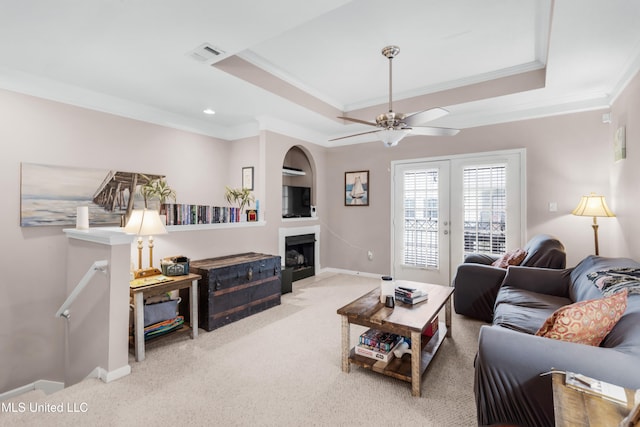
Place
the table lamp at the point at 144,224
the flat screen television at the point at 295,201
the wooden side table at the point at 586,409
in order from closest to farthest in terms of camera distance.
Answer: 1. the wooden side table at the point at 586,409
2. the table lamp at the point at 144,224
3. the flat screen television at the point at 295,201

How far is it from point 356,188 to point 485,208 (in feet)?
6.97

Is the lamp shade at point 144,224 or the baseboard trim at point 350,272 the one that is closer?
the lamp shade at point 144,224

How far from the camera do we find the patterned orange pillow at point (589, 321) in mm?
1405

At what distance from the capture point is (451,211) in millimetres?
4488

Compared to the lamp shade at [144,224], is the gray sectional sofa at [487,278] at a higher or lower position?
lower

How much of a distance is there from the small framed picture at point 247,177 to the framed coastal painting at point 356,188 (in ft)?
5.87

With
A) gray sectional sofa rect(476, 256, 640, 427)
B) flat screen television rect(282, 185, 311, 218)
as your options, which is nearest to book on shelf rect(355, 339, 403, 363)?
gray sectional sofa rect(476, 256, 640, 427)

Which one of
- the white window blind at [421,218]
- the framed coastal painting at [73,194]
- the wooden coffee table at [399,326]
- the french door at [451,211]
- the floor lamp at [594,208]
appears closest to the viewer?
the wooden coffee table at [399,326]

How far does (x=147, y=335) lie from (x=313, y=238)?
126 inches

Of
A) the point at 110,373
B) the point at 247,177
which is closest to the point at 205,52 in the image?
the point at 247,177

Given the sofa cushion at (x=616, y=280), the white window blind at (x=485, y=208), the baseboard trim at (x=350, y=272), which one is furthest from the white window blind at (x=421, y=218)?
the sofa cushion at (x=616, y=280)

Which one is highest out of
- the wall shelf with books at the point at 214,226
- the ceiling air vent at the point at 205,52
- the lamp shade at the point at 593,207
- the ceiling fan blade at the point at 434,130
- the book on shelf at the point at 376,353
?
the ceiling air vent at the point at 205,52

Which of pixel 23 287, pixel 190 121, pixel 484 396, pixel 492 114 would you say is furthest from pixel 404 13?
pixel 23 287

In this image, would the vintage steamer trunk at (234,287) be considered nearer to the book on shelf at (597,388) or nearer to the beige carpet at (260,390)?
the beige carpet at (260,390)
